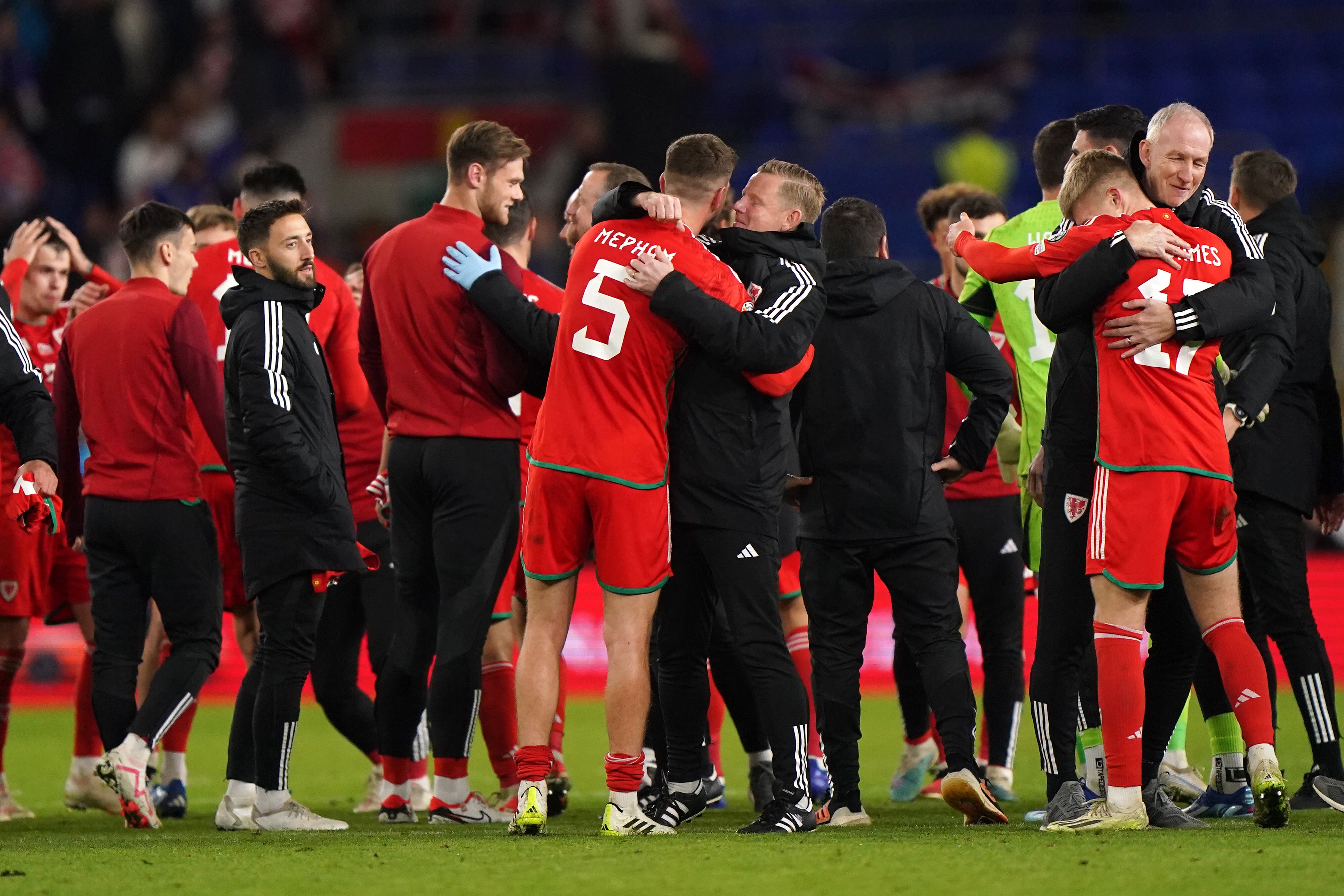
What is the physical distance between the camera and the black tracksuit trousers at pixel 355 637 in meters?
7.12

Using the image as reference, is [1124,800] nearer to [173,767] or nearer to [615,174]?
[615,174]

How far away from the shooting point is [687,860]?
4.71m

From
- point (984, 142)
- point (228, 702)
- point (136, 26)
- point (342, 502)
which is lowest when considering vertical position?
point (228, 702)

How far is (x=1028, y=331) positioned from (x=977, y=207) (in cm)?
113

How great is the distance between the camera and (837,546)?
19.4 ft

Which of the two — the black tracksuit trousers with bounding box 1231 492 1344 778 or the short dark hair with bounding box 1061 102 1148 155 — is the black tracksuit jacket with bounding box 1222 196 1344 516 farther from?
the short dark hair with bounding box 1061 102 1148 155

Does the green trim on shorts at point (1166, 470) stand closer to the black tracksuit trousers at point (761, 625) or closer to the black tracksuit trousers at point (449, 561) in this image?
the black tracksuit trousers at point (761, 625)

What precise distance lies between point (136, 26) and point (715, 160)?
15431 millimetres

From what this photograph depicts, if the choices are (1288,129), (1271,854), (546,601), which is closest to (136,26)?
(1288,129)

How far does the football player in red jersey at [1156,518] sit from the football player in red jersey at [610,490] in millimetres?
1232

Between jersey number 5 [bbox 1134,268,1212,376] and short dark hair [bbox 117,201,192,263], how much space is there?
375 centimetres

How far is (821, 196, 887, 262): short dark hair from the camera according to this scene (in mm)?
5988

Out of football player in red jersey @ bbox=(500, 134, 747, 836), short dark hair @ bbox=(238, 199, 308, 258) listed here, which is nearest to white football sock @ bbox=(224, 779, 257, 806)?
football player in red jersey @ bbox=(500, 134, 747, 836)

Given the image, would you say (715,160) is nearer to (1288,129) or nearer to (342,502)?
(342,502)
